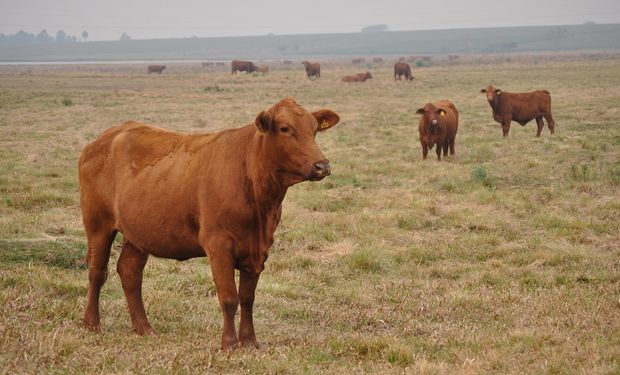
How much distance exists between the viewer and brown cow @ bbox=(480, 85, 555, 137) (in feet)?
77.2

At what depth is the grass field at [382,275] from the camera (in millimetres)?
5863

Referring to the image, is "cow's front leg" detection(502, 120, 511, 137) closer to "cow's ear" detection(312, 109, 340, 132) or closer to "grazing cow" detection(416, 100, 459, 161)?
"grazing cow" detection(416, 100, 459, 161)

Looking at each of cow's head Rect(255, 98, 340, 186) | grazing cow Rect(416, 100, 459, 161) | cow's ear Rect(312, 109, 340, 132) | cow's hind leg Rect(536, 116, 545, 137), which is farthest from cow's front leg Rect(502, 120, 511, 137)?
cow's head Rect(255, 98, 340, 186)

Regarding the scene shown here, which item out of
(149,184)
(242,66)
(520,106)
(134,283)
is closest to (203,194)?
(149,184)

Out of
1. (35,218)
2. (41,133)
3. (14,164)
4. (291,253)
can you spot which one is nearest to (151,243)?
(291,253)

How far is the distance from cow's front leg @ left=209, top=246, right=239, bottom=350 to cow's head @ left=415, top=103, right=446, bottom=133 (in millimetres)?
13012

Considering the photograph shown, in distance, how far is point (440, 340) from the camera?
256 inches

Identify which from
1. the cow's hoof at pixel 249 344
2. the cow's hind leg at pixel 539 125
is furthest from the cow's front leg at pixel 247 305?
the cow's hind leg at pixel 539 125

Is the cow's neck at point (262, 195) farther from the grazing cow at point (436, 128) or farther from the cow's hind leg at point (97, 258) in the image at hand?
the grazing cow at point (436, 128)

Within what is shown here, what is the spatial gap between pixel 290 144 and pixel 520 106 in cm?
1911

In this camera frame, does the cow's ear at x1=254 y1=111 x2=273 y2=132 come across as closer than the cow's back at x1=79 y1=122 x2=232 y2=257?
Yes

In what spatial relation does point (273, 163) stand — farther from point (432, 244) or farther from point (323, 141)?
point (323, 141)

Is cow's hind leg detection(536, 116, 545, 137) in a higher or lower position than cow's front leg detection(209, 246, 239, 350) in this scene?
lower

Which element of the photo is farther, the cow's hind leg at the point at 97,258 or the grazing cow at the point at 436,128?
the grazing cow at the point at 436,128
